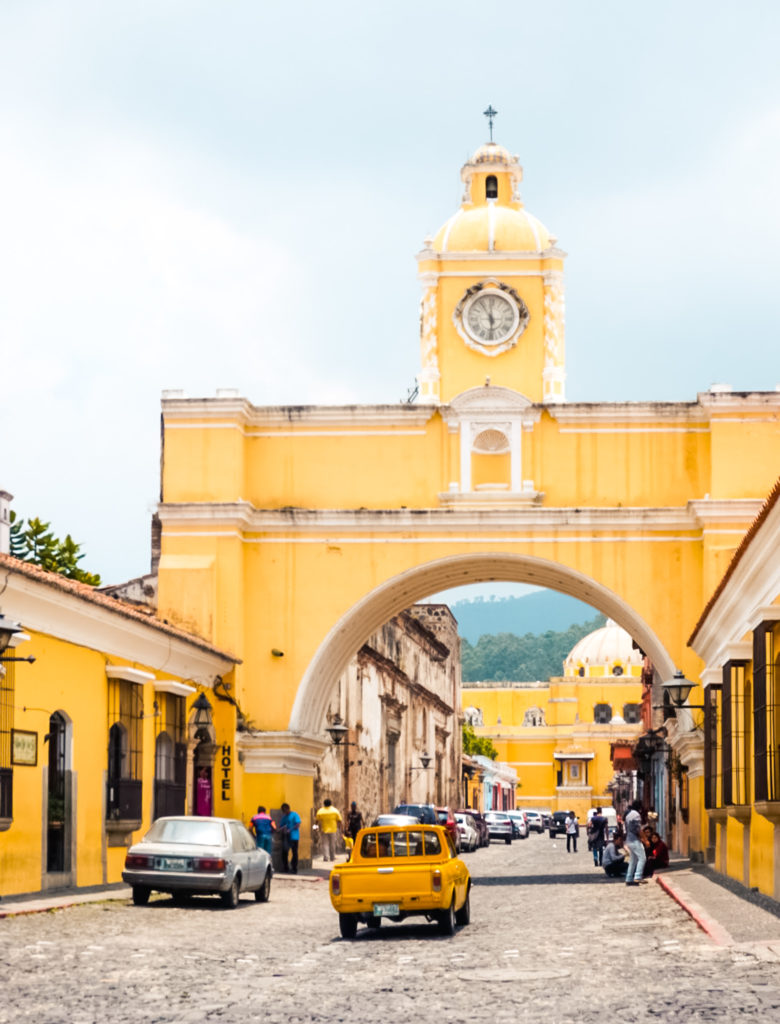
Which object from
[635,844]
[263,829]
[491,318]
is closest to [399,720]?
[491,318]

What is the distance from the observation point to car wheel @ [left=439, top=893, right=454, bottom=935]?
16031 millimetres

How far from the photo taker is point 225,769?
97.6 feet

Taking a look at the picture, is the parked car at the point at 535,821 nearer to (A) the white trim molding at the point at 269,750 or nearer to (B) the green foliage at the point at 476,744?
(B) the green foliage at the point at 476,744

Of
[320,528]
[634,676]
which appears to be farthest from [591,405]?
[634,676]

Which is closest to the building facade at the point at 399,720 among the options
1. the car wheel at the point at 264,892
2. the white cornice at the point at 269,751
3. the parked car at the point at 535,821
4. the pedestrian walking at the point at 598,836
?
the pedestrian walking at the point at 598,836

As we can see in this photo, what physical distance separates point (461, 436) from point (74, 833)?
11.7 m

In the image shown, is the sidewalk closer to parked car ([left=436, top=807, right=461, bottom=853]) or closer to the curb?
the curb

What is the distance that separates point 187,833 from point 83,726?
3193mm

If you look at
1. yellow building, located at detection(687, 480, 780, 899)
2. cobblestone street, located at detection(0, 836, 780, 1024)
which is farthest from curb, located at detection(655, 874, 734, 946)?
yellow building, located at detection(687, 480, 780, 899)

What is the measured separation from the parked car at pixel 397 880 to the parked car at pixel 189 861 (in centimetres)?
284

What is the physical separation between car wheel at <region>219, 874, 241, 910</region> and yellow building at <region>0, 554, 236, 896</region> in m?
2.29

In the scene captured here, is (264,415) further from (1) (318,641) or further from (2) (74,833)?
(2) (74,833)

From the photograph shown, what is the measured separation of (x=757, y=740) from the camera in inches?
734

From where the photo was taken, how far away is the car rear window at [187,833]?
19.4 meters
